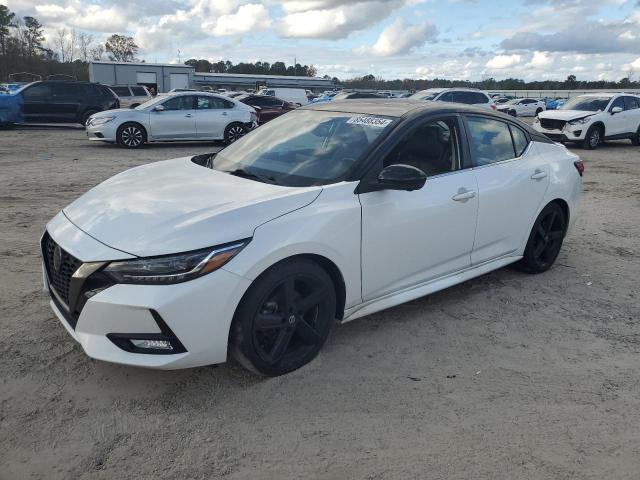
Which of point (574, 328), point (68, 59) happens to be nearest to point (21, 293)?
point (574, 328)

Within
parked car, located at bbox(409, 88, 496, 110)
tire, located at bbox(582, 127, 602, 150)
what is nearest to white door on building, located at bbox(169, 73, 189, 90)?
parked car, located at bbox(409, 88, 496, 110)

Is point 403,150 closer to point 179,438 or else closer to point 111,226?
point 111,226

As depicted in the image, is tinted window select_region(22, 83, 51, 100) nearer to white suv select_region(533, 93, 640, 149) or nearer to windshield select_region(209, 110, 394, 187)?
white suv select_region(533, 93, 640, 149)

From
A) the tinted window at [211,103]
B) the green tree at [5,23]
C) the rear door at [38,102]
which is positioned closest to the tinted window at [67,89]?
the rear door at [38,102]

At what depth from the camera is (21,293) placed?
4355 mm

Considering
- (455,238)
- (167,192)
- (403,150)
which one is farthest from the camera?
(455,238)

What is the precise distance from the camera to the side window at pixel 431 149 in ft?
12.5

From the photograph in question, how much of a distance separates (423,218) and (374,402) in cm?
133

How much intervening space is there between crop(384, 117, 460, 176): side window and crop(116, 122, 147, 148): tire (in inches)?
465

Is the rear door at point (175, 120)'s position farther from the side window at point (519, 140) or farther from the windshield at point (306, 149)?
the side window at point (519, 140)

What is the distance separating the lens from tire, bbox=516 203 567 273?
498 centimetres

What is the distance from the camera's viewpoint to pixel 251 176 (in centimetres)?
374

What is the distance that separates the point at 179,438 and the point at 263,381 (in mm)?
642

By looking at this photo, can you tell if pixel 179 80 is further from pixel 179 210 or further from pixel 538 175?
pixel 179 210
